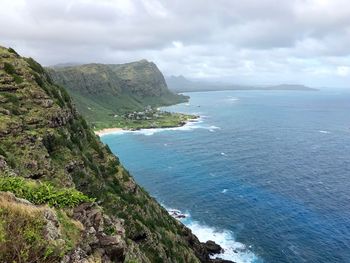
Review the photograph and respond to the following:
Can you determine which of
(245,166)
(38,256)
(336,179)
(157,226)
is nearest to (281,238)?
(157,226)

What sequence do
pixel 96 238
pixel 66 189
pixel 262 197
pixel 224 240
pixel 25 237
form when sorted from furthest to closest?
pixel 262 197 → pixel 224 240 → pixel 66 189 → pixel 96 238 → pixel 25 237

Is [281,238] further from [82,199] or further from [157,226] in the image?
[82,199]

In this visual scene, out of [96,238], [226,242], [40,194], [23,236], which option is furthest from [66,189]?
[226,242]

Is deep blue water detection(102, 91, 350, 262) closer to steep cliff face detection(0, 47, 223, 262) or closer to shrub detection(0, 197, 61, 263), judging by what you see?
steep cliff face detection(0, 47, 223, 262)

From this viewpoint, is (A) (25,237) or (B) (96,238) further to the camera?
(B) (96,238)

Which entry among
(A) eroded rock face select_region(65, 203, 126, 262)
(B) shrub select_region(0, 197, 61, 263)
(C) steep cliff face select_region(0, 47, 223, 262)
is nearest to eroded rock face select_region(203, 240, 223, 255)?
(C) steep cliff face select_region(0, 47, 223, 262)

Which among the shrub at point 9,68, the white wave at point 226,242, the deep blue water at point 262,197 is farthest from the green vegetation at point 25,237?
the deep blue water at point 262,197

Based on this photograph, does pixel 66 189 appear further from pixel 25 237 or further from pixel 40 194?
pixel 25 237
